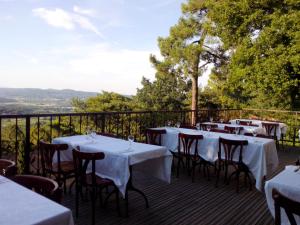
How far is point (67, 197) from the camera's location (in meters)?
4.26

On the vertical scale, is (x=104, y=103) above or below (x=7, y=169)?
above

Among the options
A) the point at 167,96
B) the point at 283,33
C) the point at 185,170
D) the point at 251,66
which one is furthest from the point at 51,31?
the point at 185,170

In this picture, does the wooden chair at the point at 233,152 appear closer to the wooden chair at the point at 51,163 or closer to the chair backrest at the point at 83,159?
the chair backrest at the point at 83,159

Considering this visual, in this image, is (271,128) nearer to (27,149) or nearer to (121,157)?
(121,157)

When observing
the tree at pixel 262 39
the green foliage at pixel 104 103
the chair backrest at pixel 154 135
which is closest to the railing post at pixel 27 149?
the chair backrest at pixel 154 135

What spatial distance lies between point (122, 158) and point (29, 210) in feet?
6.25

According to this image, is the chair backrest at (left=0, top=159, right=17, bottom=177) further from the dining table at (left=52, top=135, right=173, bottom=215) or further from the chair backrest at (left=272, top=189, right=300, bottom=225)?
the chair backrest at (left=272, top=189, right=300, bottom=225)

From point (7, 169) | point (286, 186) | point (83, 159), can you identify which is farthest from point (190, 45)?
point (7, 169)

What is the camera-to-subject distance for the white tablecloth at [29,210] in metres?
1.50

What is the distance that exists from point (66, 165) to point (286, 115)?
10.9m

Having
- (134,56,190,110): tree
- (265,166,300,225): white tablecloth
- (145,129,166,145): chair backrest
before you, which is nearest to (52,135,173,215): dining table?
(145,129,166,145): chair backrest

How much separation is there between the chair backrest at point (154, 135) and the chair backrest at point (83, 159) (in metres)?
2.30

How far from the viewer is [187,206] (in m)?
4.02

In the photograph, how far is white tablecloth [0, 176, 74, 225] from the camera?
1499mm
